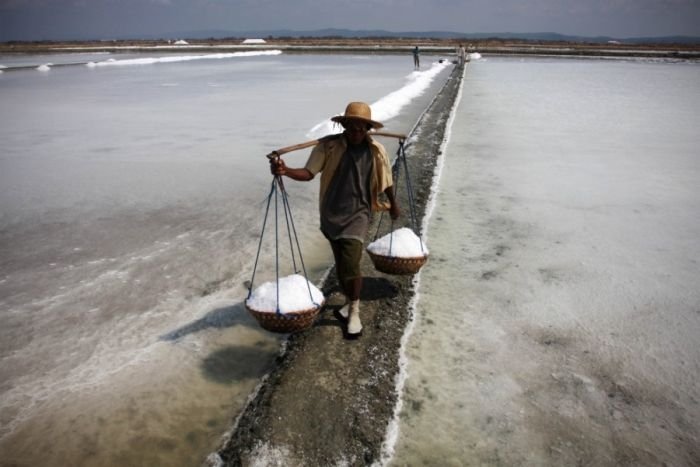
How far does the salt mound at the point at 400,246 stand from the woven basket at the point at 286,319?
70 centimetres

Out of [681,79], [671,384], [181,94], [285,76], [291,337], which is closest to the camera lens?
[671,384]

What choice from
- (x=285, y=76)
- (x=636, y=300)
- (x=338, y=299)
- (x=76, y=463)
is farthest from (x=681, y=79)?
(x=76, y=463)

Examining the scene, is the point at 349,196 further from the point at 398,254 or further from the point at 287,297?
the point at 287,297

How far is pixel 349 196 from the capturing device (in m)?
2.47

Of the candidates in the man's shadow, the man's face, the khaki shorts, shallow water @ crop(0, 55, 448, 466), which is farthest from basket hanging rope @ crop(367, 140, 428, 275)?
the man's shadow

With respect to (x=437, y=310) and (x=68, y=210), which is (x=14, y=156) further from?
(x=437, y=310)

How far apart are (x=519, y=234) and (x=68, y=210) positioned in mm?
4384

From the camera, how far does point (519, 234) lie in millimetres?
3980

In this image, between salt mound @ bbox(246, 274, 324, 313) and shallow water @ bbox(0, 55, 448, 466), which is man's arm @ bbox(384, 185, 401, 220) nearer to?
salt mound @ bbox(246, 274, 324, 313)

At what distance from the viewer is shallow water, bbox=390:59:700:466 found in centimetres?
197

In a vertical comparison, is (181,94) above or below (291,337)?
above

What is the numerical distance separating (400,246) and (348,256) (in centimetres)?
43

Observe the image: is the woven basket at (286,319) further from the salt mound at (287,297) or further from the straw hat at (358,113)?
the straw hat at (358,113)

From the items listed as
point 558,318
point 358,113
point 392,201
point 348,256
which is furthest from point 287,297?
point 558,318
